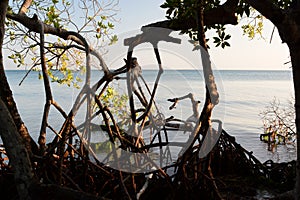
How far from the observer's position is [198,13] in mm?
1273

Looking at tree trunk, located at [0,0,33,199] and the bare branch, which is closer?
tree trunk, located at [0,0,33,199]

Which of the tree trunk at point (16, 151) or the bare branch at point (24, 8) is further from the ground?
the bare branch at point (24, 8)

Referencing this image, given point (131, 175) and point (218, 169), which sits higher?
point (131, 175)

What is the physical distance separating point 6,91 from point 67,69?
1.17 meters

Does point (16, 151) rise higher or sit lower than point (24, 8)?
lower

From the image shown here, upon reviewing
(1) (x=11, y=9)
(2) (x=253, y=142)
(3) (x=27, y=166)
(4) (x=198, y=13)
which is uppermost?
(1) (x=11, y=9)

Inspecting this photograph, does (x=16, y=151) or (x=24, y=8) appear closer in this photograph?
(x=16, y=151)

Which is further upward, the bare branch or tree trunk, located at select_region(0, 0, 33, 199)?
the bare branch

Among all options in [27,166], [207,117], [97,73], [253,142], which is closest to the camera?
[27,166]

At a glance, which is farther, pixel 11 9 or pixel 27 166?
pixel 11 9

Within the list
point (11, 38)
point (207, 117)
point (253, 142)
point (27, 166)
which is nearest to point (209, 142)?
point (207, 117)

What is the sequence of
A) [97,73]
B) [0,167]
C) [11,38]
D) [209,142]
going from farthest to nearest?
[11,38], [97,73], [0,167], [209,142]

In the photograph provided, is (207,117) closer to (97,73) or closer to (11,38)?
(97,73)

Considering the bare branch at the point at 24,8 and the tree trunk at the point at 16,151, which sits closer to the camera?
the tree trunk at the point at 16,151
